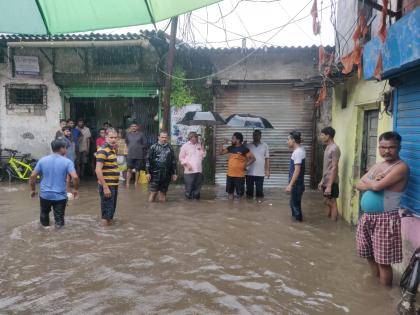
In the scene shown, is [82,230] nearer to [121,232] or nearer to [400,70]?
[121,232]

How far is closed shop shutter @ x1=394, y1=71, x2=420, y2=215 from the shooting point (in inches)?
174

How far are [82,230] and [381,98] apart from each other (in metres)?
5.03

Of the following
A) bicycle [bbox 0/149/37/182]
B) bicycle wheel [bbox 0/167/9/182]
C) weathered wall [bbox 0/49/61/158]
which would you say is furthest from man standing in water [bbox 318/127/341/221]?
bicycle wheel [bbox 0/167/9/182]

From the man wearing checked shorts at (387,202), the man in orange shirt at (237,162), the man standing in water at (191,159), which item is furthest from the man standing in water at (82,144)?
the man wearing checked shorts at (387,202)

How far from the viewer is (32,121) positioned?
12078 mm

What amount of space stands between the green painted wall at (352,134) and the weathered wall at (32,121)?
8.38 m

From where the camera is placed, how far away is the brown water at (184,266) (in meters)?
3.89

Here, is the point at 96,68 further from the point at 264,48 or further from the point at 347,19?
the point at 347,19

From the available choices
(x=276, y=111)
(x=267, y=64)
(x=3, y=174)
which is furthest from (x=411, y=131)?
(x=3, y=174)

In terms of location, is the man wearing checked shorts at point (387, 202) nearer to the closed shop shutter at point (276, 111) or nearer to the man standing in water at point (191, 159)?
the man standing in water at point (191, 159)

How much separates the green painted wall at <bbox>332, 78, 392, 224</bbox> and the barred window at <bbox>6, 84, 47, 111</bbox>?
28.4ft

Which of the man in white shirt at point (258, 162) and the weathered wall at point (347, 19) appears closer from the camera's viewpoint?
the weathered wall at point (347, 19)

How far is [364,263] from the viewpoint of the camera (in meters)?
5.14

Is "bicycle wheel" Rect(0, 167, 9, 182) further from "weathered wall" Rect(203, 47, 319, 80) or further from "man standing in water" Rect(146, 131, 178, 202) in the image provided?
"weathered wall" Rect(203, 47, 319, 80)
